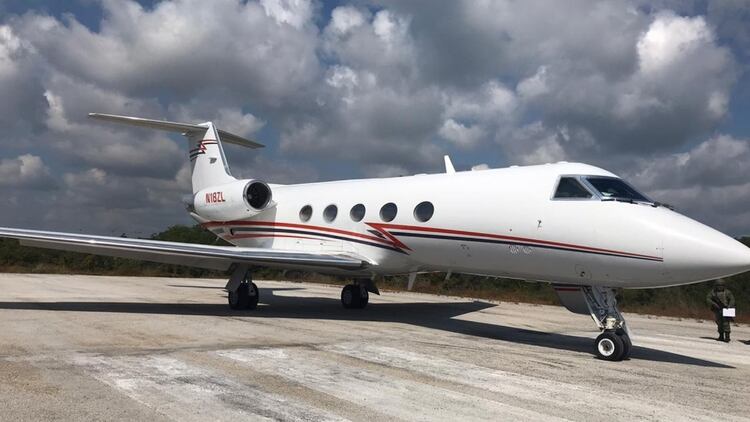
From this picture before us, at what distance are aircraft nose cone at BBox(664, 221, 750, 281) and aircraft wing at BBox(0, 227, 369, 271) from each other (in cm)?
589

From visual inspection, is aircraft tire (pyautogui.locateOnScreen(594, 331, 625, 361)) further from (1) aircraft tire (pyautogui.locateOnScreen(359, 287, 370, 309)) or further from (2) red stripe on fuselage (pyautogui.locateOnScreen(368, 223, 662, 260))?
(1) aircraft tire (pyautogui.locateOnScreen(359, 287, 370, 309))

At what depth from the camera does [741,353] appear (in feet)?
31.0

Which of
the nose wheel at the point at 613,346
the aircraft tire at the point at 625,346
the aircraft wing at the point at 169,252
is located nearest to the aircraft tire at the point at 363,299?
the aircraft wing at the point at 169,252

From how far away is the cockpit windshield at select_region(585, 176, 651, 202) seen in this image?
8.42 metres

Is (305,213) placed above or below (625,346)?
above

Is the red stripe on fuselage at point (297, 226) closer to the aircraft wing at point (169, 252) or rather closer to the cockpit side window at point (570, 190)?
the aircraft wing at point (169, 252)

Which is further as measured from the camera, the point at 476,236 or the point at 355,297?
the point at 355,297

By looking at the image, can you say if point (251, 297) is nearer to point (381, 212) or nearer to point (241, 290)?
point (241, 290)

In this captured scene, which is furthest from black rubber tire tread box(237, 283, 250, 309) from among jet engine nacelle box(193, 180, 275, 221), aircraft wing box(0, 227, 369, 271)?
jet engine nacelle box(193, 180, 275, 221)

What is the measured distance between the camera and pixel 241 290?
1285cm

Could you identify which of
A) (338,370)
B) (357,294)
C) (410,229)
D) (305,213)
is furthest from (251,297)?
(338,370)

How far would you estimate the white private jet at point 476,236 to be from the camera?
7.79 meters

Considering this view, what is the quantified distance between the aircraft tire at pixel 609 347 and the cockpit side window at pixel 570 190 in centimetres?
203

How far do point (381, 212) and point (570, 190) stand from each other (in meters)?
4.01
